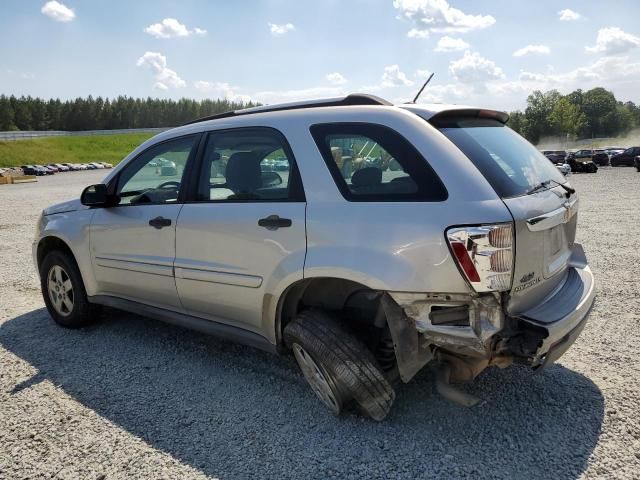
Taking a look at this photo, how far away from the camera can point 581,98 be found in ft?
398

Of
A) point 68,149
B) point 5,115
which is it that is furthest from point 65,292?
point 5,115

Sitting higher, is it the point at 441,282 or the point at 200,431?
the point at 441,282

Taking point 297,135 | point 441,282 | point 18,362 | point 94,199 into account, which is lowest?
point 18,362

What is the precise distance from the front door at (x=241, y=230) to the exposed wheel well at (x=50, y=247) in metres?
1.69

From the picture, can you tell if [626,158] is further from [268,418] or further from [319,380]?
[268,418]

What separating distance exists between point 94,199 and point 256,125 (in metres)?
1.64

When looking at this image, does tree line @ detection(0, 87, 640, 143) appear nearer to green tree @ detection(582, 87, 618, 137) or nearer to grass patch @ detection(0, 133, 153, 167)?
green tree @ detection(582, 87, 618, 137)

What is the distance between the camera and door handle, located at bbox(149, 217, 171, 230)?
3.72 metres

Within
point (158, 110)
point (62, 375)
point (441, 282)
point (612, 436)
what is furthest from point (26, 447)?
point (158, 110)

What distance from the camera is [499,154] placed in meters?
2.93

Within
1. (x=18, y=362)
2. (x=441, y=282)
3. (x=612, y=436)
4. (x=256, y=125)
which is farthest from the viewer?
(x=18, y=362)

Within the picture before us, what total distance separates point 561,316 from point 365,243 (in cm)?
112

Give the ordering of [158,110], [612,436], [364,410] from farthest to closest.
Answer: [158,110]
[364,410]
[612,436]

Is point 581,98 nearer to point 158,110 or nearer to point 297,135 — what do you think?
point 158,110
